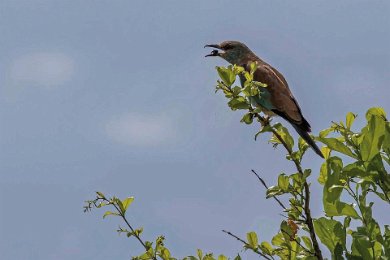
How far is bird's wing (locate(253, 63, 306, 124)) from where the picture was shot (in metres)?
7.92

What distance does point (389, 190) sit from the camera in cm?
354

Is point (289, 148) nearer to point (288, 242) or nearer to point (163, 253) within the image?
point (288, 242)

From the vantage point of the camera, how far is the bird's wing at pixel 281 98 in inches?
312

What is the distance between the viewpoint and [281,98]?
26.2ft

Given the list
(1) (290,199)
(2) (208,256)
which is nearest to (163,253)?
(2) (208,256)

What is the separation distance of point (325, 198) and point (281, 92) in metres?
4.59

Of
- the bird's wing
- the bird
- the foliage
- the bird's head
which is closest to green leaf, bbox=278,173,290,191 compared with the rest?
the foliage

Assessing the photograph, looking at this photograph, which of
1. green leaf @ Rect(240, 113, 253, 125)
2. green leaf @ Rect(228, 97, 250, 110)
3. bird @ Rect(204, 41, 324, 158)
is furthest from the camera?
bird @ Rect(204, 41, 324, 158)

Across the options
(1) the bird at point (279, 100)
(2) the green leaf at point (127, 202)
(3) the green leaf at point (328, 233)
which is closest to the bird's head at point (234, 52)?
(1) the bird at point (279, 100)

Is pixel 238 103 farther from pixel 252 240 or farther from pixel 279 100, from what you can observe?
pixel 279 100

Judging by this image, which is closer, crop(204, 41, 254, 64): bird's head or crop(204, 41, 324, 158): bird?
crop(204, 41, 324, 158): bird

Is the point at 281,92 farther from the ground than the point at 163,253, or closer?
farther from the ground

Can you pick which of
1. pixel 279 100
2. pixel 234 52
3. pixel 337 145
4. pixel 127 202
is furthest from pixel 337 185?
pixel 234 52

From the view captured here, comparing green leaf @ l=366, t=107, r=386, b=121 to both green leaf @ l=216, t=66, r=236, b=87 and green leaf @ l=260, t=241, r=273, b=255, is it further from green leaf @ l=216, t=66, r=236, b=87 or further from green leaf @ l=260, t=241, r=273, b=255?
green leaf @ l=260, t=241, r=273, b=255
